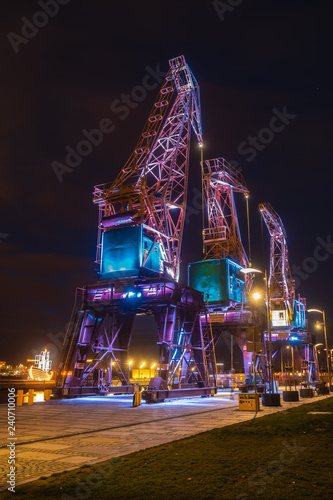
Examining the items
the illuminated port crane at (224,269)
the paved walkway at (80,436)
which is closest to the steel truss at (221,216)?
the illuminated port crane at (224,269)

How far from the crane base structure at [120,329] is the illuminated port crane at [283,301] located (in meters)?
40.6

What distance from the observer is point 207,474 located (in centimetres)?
779

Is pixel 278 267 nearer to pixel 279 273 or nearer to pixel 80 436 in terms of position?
pixel 279 273

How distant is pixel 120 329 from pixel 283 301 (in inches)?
1853

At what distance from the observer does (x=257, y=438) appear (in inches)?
465

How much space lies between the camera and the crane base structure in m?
35.4

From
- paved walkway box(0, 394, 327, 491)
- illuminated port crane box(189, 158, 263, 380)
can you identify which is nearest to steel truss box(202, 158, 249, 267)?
illuminated port crane box(189, 158, 263, 380)

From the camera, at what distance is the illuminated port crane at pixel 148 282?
36406mm

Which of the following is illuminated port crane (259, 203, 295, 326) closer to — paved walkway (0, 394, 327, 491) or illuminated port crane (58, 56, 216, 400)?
illuminated port crane (58, 56, 216, 400)

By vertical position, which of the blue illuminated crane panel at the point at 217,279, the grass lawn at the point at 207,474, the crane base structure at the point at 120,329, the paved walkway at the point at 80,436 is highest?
the blue illuminated crane panel at the point at 217,279

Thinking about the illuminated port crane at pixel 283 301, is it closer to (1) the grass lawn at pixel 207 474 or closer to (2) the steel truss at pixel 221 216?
(2) the steel truss at pixel 221 216

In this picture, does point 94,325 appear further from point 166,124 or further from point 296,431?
point 296,431

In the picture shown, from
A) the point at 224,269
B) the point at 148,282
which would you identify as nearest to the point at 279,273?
the point at 224,269

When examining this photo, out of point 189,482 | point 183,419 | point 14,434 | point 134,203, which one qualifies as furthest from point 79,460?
point 134,203
